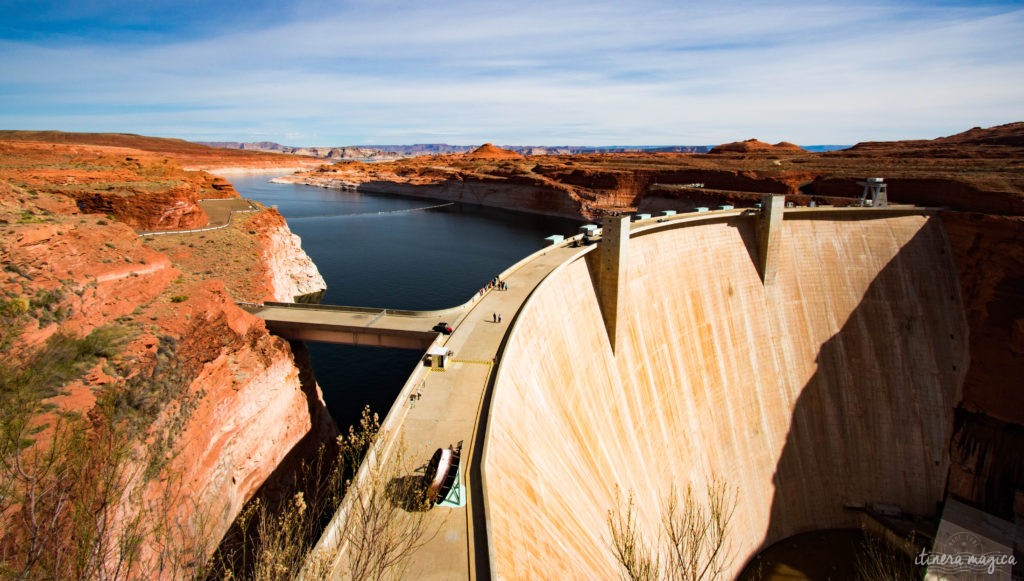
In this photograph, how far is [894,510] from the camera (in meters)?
27.0

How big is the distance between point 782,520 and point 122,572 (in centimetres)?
2784

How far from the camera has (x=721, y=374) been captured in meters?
27.1

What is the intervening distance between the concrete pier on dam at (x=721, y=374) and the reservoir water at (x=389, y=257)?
8.79 metres

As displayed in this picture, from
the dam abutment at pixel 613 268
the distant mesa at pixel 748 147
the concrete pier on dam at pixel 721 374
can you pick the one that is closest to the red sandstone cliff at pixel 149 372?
the concrete pier on dam at pixel 721 374

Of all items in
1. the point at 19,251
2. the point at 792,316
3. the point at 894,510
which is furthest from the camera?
the point at 792,316

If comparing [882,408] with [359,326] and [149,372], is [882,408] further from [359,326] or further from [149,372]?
[149,372]

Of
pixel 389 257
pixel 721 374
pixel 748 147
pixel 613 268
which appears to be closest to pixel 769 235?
pixel 721 374

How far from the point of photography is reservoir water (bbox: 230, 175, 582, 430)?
3092 cm

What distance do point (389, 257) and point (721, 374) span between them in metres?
42.3

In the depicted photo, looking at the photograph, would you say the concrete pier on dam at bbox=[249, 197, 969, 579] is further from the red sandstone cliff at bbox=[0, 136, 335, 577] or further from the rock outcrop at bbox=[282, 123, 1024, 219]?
the rock outcrop at bbox=[282, 123, 1024, 219]

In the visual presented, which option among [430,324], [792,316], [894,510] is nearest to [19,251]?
[430,324]

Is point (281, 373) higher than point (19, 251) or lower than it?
lower

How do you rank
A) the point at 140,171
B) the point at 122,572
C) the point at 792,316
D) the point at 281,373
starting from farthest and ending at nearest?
the point at 140,171 → the point at 792,316 → the point at 281,373 → the point at 122,572

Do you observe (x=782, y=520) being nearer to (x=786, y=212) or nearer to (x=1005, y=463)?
(x=1005, y=463)
